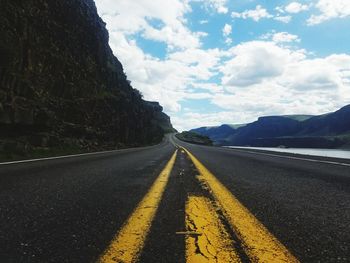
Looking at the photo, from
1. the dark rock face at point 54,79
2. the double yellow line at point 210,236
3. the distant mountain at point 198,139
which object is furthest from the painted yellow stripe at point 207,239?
→ the distant mountain at point 198,139

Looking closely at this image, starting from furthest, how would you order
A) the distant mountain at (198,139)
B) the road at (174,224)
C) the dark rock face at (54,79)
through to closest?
the distant mountain at (198,139)
the dark rock face at (54,79)
the road at (174,224)

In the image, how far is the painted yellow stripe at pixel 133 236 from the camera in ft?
7.52

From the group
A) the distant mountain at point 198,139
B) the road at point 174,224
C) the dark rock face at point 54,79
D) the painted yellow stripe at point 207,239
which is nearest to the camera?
the painted yellow stripe at point 207,239

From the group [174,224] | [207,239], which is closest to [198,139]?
[174,224]

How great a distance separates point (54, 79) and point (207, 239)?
24.2 meters

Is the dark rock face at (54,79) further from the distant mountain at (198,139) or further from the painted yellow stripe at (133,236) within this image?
the distant mountain at (198,139)

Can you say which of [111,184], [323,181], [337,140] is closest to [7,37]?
[111,184]

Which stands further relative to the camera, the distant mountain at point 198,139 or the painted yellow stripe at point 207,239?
the distant mountain at point 198,139

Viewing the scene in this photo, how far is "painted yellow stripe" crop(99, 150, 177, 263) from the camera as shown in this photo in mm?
2293

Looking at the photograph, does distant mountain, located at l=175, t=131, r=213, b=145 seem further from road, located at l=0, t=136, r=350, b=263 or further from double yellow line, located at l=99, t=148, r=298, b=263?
double yellow line, located at l=99, t=148, r=298, b=263

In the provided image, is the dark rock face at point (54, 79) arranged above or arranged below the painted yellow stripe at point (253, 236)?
above

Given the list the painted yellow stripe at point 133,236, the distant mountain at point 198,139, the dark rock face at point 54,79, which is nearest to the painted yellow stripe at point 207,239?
the painted yellow stripe at point 133,236

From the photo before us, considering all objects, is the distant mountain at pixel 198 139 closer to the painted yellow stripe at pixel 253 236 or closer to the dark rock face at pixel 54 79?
the dark rock face at pixel 54 79

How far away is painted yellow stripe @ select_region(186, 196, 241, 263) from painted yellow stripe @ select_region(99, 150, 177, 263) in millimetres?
334
